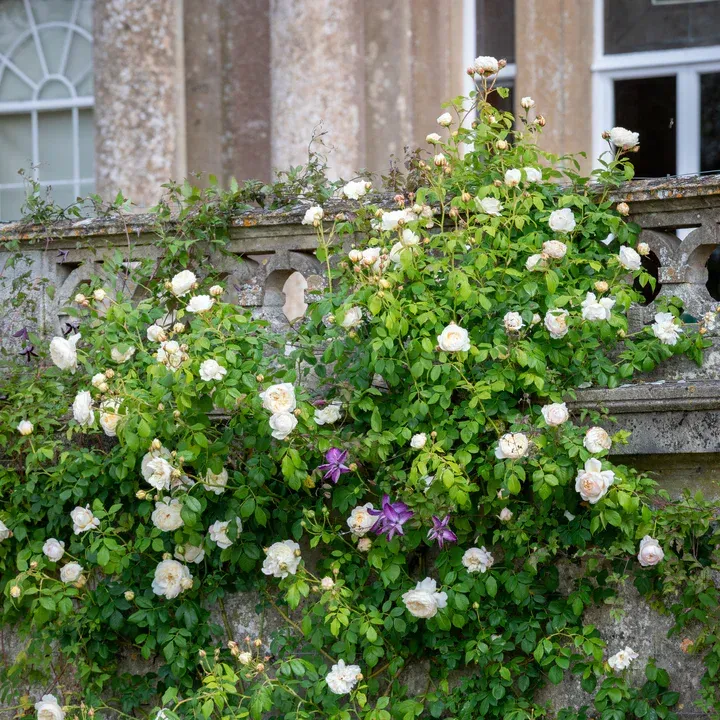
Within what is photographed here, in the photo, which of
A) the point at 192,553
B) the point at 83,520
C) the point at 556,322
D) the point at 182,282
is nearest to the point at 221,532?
the point at 192,553

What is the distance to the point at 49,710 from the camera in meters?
4.13

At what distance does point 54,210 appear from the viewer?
462 cm

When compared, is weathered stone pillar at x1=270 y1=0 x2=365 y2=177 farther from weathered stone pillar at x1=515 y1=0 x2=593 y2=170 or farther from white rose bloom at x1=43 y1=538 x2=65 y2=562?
white rose bloom at x1=43 y1=538 x2=65 y2=562

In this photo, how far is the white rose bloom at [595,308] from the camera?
3.68m

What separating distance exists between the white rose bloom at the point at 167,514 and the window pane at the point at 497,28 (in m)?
4.64

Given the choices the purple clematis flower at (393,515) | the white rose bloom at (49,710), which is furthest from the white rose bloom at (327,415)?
the white rose bloom at (49,710)

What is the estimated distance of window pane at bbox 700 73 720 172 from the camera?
7062mm

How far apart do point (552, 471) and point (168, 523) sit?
1.39 metres

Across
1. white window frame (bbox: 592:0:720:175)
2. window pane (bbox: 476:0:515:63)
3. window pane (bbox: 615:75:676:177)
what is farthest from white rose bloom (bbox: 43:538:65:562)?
window pane (bbox: 476:0:515:63)

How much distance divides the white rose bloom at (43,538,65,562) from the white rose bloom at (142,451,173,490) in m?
0.62

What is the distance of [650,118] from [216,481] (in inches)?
180

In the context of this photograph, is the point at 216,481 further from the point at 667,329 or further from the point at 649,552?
the point at 667,329

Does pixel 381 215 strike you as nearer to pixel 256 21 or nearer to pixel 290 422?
pixel 290 422

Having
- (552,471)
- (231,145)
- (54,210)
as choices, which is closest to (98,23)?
(231,145)
